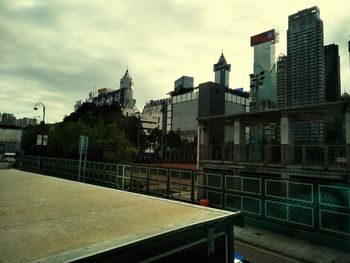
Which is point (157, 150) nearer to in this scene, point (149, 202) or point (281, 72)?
point (281, 72)

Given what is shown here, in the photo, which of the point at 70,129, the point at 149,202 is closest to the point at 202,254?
the point at 149,202

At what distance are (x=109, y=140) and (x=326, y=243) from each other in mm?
Result: 24731

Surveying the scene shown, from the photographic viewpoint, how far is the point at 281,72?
53.0 m

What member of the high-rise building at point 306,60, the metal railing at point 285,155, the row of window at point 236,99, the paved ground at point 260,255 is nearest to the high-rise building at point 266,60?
the high-rise building at point 306,60

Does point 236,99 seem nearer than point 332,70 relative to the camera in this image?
No

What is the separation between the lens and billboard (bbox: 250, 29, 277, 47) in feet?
203

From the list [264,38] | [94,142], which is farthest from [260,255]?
[264,38]

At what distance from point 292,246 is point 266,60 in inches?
2133

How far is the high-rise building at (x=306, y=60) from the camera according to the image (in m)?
47.7

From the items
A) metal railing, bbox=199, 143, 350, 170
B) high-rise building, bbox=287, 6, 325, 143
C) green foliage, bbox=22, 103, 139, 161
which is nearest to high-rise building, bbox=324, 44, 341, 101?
high-rise building, bbox=287, 6, 325, 143

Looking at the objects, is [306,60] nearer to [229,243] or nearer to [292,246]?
[292,246]

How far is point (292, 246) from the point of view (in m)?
10.7

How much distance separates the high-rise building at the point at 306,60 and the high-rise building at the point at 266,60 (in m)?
4.84

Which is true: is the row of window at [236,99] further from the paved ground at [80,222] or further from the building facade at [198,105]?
the paved ground at [80,222]
